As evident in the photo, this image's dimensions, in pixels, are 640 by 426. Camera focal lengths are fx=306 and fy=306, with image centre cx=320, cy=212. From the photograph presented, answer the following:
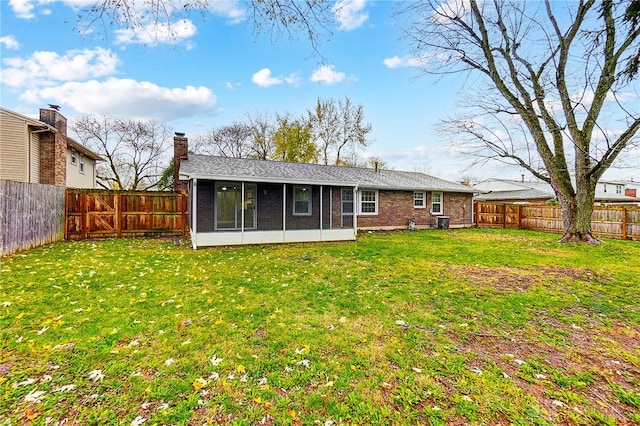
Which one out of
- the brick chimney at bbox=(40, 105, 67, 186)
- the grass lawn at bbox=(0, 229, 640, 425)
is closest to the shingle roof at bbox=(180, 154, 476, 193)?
the grass lawn at bbox=(0, 229, 640, 425)

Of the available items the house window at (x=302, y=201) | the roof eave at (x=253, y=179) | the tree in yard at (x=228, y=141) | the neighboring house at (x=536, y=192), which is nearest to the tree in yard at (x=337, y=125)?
the tree in yard at (x=228, y=141)

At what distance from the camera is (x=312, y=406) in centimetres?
241

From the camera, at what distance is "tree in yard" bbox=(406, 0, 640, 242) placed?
11344 millimetres

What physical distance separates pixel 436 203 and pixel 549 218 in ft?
19.3

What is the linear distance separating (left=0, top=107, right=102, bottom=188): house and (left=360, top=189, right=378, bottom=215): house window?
14.2 m

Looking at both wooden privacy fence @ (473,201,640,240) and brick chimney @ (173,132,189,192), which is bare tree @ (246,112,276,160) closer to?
brick chimney @ (173,132,189,192)

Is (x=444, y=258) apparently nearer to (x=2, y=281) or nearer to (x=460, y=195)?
(x=2, y=281)

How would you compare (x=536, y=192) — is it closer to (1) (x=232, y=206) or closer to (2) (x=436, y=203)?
(2) (x=436, y=203)

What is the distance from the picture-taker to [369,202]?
1619 cm

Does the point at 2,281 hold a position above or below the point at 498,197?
below

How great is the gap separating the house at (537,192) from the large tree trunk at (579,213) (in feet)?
49.3

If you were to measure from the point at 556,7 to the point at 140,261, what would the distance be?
54.2 ft

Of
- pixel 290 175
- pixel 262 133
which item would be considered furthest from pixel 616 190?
pixel 290 175

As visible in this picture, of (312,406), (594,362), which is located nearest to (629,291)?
(594,362)
